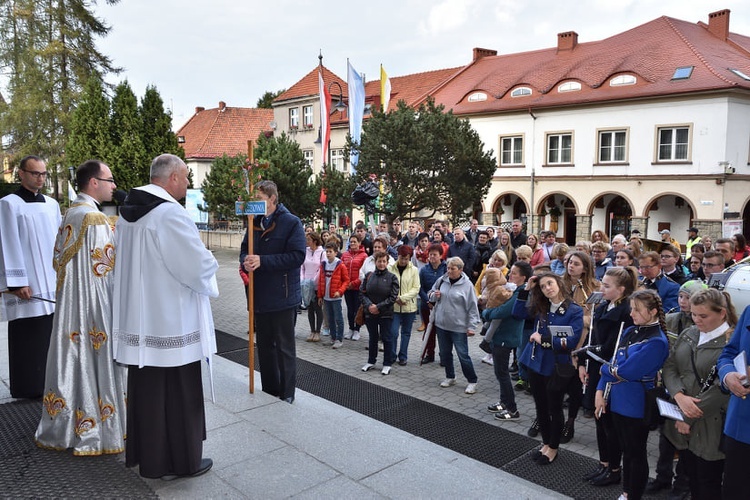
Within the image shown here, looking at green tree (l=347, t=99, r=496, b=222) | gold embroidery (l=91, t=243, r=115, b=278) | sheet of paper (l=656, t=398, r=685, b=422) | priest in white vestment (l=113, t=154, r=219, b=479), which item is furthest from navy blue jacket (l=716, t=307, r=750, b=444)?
green tree (l=347, t=99, r=496, b=222)

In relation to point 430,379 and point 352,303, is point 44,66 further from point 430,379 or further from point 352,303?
point 430,379

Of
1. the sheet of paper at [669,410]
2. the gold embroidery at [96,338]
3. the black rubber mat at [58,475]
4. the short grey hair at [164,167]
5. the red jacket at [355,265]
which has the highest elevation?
the short grey hair at [164,167]

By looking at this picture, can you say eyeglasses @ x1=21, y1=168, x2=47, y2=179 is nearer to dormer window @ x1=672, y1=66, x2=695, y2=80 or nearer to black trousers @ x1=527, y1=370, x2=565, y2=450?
black trousers @ x1=527, y1=370, x2=565, y2=450

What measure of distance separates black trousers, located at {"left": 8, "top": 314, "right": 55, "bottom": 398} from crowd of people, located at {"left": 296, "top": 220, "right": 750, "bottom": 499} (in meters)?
3.99

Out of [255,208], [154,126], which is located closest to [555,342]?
[255,208]

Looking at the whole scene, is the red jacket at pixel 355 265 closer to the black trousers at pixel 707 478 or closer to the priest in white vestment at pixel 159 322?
the priest in white vestment at pixel 159 322

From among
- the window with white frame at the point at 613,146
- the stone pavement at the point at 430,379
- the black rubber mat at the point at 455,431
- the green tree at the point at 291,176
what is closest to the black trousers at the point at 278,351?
the black rubber mat at the point at 455,431

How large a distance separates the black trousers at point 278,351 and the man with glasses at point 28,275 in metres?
1.83

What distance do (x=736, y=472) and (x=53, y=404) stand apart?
423cm

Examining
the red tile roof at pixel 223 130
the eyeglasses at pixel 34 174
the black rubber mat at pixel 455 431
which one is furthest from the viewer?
the red tile roof at pixel 223 130

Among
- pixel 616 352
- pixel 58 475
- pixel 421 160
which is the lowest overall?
pixel 58 475

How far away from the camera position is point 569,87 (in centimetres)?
3023

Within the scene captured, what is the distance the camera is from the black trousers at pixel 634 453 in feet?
13.3

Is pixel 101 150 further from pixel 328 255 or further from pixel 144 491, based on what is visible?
pixel 144 491
